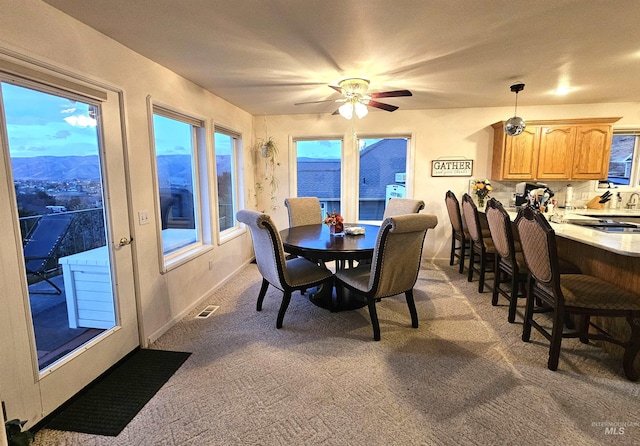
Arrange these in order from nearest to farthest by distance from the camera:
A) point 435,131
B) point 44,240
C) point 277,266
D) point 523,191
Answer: point 44,240, point 277,266, point 523,191, point 435,131

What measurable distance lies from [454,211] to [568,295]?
2274mm

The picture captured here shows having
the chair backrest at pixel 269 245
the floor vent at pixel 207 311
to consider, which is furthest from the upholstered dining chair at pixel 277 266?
the floor vent at pixel 207 311

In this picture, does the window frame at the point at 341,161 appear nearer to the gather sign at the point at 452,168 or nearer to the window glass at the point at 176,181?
the gather sign at the point at 452,168

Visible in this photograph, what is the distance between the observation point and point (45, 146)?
1848 millimetres

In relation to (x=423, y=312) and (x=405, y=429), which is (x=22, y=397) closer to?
(x=405, y=429)

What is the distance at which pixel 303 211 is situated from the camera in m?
4.29

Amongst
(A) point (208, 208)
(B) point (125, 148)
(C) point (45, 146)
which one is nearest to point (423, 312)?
(A) point (208, 208)

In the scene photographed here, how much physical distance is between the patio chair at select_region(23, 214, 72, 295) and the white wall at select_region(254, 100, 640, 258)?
339 cm

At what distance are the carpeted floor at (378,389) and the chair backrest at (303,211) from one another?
1.56 metres

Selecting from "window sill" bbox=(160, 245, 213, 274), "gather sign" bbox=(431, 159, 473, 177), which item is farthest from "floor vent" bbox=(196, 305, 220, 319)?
"gather sign" bbox=(431, 159, 473, 177)

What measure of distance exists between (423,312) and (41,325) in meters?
2.96

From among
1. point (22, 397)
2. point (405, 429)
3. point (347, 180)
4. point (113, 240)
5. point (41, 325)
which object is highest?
point (347, 180)

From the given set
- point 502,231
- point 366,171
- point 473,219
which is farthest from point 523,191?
point 366,171

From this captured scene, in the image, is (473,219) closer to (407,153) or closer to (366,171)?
(407,153)
